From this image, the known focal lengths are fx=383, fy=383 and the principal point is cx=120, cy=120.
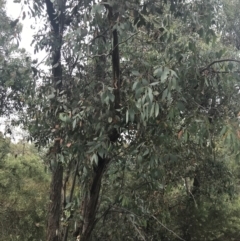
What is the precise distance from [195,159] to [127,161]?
110 inches

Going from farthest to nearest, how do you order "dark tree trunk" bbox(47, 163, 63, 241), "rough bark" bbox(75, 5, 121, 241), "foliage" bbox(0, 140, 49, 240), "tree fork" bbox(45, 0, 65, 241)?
"foliage" bbox(0, 140, 49, 240) < "dark tree trunk" bbox(47, 163, 63, 241) < "tree fork" bbox(45, 0, 65, 241) < "rough bark" bbox(75, 5, 121, 241)

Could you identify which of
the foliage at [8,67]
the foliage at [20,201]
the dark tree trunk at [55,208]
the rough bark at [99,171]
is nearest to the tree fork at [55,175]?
the dark tree trunk at [55,208]

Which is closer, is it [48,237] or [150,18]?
[150,18]

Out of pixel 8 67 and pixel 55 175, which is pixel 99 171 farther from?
pixel 8 67

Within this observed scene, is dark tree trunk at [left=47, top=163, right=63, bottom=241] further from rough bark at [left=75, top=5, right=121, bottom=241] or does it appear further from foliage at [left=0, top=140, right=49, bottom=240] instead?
foliage at [left=0, top=140, right=49, bottom=240]

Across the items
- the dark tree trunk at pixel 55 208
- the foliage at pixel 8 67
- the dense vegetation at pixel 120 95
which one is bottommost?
the dark tree trunk at pixel 55 208

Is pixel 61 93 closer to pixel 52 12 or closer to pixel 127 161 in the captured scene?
pixel 127 161

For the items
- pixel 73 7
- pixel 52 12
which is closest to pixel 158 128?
pixel 73 7

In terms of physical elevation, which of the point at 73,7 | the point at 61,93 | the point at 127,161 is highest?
the point at 73,7

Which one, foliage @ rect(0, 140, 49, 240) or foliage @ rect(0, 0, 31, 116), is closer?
foliage @ rect(0, 0, 31, 116)

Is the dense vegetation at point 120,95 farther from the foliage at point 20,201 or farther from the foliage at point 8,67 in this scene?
the foliage at point 20,201

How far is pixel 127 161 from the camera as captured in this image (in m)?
2.74

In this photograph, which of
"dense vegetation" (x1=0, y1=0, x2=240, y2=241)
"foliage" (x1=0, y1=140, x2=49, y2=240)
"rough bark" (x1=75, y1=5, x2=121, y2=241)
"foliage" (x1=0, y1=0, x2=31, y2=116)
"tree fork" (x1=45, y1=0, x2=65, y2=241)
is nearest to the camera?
"dense vegetation" (x1=0, y1=0, x2=240, y2=241)

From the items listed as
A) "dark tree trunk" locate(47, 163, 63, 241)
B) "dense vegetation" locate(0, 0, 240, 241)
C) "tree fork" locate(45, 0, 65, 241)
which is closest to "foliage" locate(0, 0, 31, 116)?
"dense vegetation" locate(0, 0, 240, 241)
